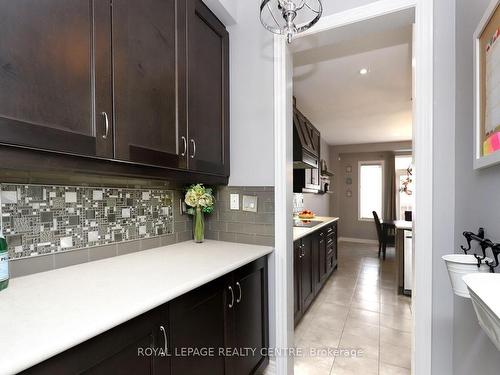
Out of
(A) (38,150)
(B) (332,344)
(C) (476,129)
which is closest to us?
(A) (38,150)

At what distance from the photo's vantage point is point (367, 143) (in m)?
6.75

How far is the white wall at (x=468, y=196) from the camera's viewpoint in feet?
3.07

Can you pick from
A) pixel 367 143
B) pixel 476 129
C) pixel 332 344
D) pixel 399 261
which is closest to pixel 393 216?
pixel 367 143

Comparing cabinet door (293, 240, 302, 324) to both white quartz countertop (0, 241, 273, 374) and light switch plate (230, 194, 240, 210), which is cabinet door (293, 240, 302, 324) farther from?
white quartz countertop (0, 241, 273, 374)

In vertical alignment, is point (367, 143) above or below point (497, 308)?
above

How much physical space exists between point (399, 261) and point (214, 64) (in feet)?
10.4

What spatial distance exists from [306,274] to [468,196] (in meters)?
1.83

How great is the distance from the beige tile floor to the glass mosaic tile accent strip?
158 centimetres

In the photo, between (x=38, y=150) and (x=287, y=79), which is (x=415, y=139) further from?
(x=38, y=150)

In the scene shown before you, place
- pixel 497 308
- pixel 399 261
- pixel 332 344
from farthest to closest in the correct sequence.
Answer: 1. pixel 399 261
2. pixel 332 344
3. pixel 497 308

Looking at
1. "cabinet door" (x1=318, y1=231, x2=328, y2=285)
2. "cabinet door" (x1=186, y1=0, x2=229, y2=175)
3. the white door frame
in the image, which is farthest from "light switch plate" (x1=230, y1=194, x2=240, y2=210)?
"cabinet door" (x1=318, y1=231, x2=328, y2=285)

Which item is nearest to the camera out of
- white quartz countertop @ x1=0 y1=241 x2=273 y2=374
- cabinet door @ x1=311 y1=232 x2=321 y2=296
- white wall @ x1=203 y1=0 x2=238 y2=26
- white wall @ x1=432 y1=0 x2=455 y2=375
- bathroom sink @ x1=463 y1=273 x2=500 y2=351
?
bathroom sink @ x1=463 y1=273 x2=500 y2=351

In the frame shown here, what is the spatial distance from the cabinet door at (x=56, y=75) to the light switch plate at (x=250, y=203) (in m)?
0.98

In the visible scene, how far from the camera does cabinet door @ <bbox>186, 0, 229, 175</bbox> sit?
155 cm
